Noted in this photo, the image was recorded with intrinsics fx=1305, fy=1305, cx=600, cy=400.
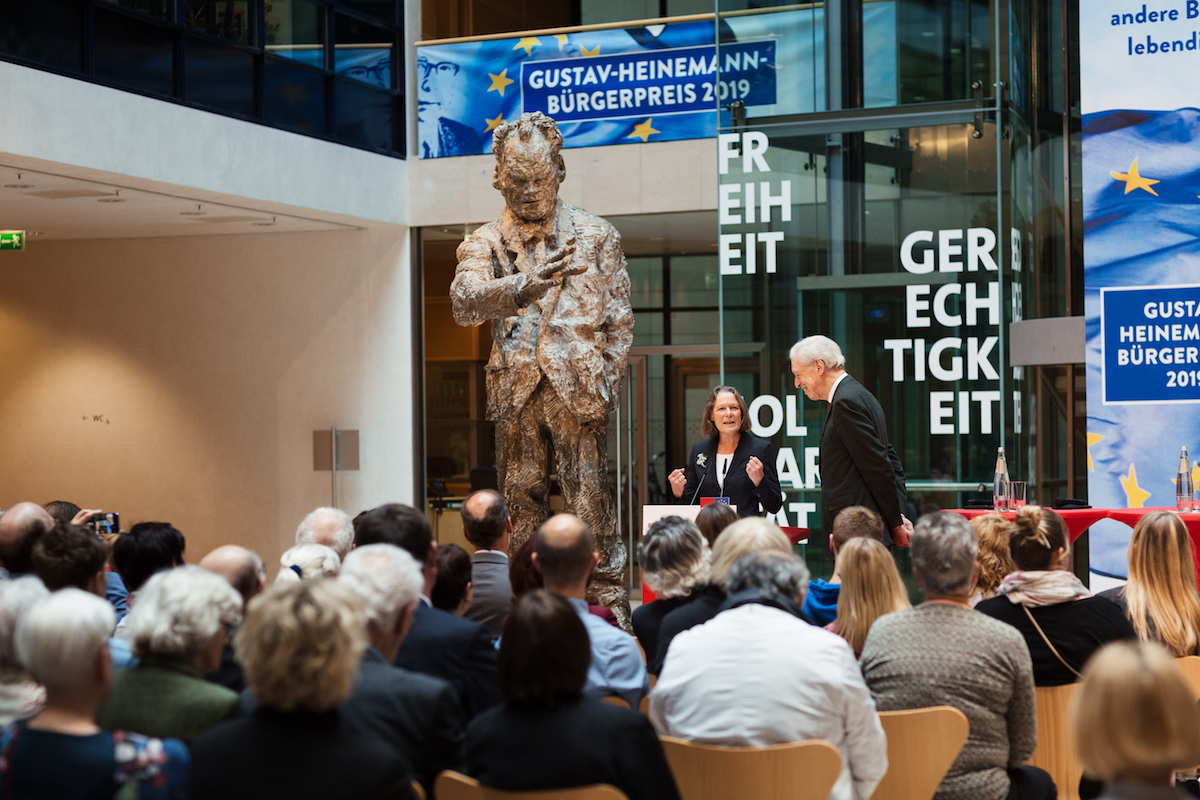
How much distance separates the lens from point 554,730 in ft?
7.99

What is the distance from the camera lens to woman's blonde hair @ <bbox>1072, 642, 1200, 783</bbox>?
5.95 feet

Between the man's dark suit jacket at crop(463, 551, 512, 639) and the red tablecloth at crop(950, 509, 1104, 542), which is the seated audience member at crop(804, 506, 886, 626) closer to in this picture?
the man's dark suit jacket at crop(463, 551, 512, 639)

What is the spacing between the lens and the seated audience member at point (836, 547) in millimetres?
3939

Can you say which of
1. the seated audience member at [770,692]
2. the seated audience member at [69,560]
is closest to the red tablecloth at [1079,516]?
the seated audience member at [770,692]

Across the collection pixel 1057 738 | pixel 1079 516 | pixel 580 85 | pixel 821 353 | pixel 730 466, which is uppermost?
pixel 580 85

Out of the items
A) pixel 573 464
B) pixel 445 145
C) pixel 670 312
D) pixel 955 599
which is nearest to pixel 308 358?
pixel 445 145

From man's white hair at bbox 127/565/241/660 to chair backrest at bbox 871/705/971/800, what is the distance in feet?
4.81

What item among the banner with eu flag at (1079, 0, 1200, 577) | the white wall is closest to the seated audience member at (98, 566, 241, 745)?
the banner with eu flag at (1079, 0, 1200, 577)

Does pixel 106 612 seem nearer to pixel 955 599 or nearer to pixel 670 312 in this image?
pixel 955 599

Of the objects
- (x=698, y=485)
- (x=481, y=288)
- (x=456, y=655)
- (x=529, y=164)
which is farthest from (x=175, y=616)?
(x=529, y=164)

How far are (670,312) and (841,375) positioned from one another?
5784mm

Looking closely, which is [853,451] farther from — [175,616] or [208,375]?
[208,375]

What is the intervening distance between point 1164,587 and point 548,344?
122 inches

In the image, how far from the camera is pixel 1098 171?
634cm
